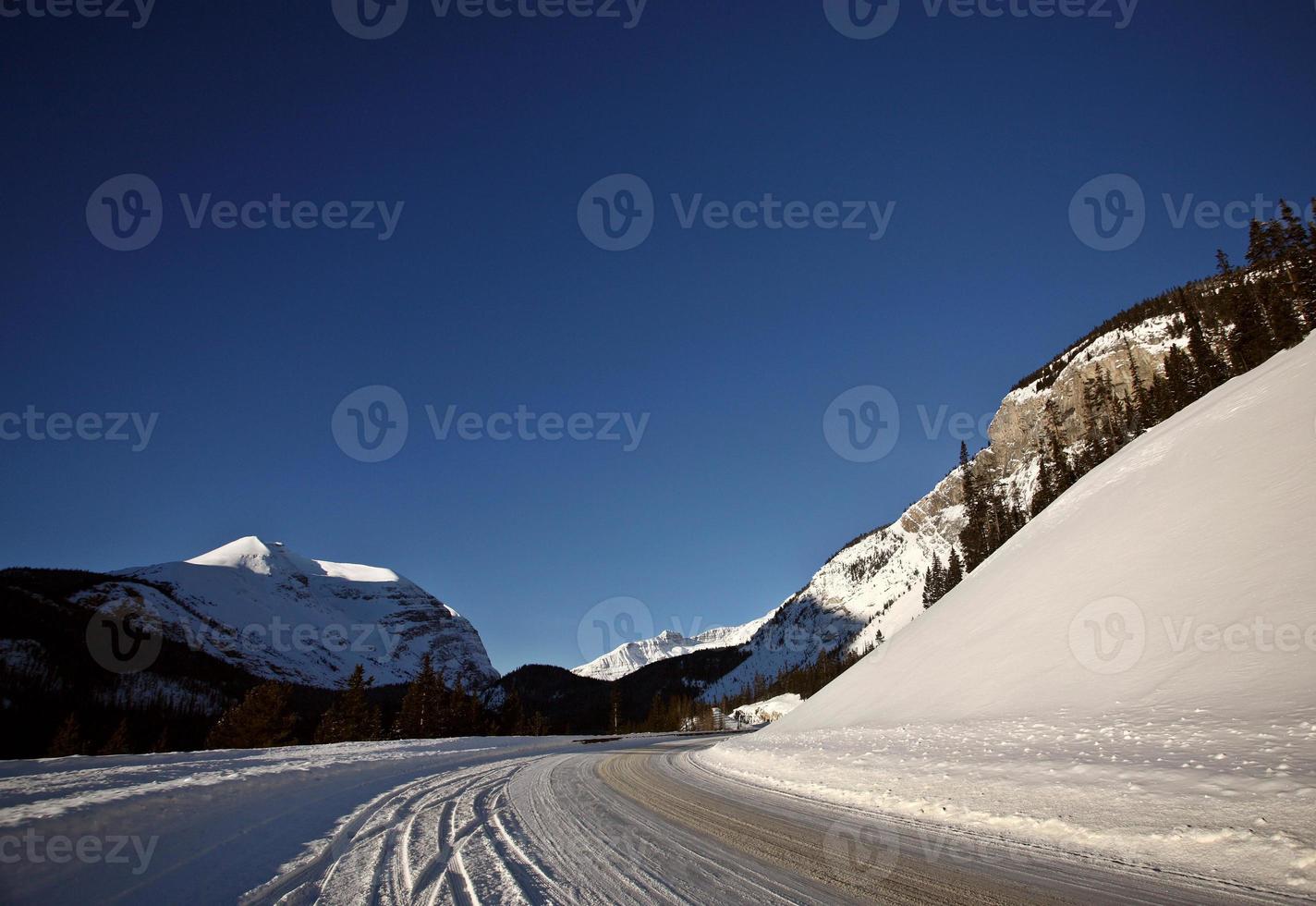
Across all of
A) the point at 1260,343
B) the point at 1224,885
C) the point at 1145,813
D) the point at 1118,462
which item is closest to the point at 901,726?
the point at 1145,813

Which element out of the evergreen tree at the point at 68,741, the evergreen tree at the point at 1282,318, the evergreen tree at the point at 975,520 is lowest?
the evergreen tree at the point at 68,741

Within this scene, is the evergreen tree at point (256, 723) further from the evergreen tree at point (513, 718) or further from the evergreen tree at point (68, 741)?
the evergreen tree at point (513, 718)

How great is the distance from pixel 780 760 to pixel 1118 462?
26.9 metres

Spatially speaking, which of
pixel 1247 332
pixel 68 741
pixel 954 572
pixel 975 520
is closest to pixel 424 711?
pixel 68 741

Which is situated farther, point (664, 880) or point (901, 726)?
point (901, 726)

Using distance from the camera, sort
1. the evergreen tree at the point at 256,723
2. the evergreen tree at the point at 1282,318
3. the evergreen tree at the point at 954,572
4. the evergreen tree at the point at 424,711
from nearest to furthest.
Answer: the evergreen tree at the point at 1282,318 < the evergreen tree at the point at 256,723 < the evergreen tree at the point at 424,711 < the evergreen tree at the point at 954,572

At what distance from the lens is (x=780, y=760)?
14930 millimetres

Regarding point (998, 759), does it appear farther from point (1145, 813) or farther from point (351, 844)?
point (351, 844)

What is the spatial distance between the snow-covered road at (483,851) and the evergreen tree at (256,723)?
40815 mm

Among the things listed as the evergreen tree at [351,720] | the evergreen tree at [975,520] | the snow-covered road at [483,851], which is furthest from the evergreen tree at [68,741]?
the evergreen tree at [975,520]

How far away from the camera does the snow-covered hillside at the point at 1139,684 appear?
6316 mm

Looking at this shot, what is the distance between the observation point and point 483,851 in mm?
6871

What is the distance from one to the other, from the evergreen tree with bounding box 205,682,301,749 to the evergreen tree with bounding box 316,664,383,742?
11.3ft

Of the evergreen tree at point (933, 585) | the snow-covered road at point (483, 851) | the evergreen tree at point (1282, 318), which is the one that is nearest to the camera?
the snow-covered road at point (483, 851)
